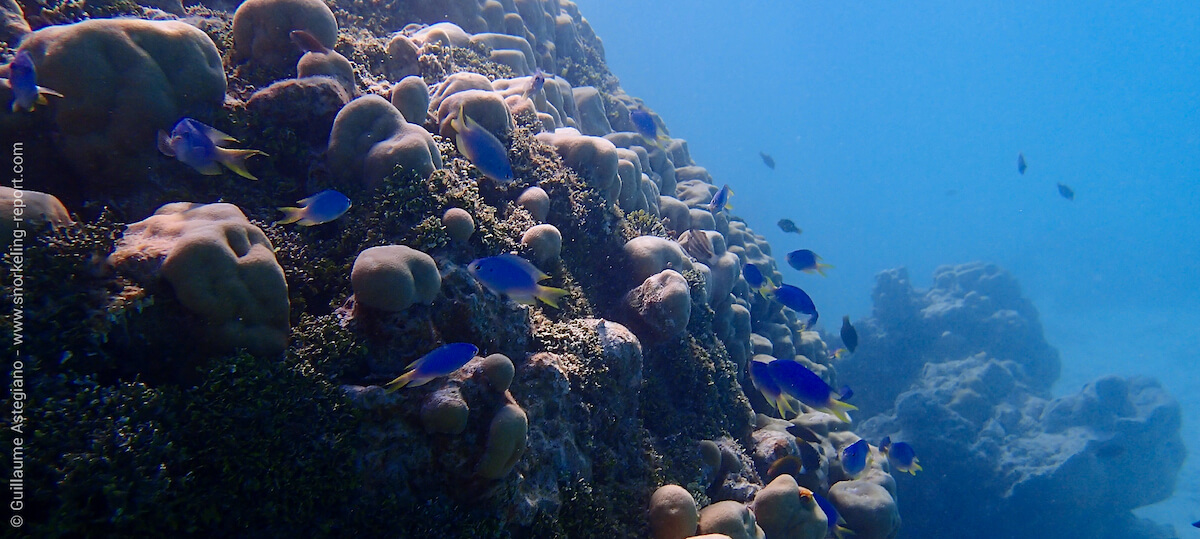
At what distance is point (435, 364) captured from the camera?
256 centimetres

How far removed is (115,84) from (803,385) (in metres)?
5.28

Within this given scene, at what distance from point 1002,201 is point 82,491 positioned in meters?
129

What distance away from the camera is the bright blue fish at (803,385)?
406 centimetres

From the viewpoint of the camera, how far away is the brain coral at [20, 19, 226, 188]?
9.32ft

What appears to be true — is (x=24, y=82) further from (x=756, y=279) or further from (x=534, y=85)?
(x=756, y=279)

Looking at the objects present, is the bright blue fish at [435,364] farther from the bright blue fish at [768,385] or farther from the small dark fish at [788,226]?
the small dark fish at [788,226]

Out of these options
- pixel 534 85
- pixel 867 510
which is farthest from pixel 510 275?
pixel 867 510

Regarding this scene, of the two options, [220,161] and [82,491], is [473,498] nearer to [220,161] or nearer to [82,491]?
[82,491]

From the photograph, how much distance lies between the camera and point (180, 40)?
319cm

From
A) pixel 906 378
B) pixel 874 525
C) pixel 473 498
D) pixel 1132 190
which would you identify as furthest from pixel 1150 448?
pixel 1132 190

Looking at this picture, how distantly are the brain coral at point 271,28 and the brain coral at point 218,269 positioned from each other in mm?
1958

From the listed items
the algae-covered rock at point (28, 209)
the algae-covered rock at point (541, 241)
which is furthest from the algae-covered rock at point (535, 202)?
the algae-covered rock at point (28, 209)

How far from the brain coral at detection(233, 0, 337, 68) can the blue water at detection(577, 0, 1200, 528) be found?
39.4 meters

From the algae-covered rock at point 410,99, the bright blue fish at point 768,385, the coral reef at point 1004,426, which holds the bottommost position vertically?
the algae-covered rock at point 410,99
